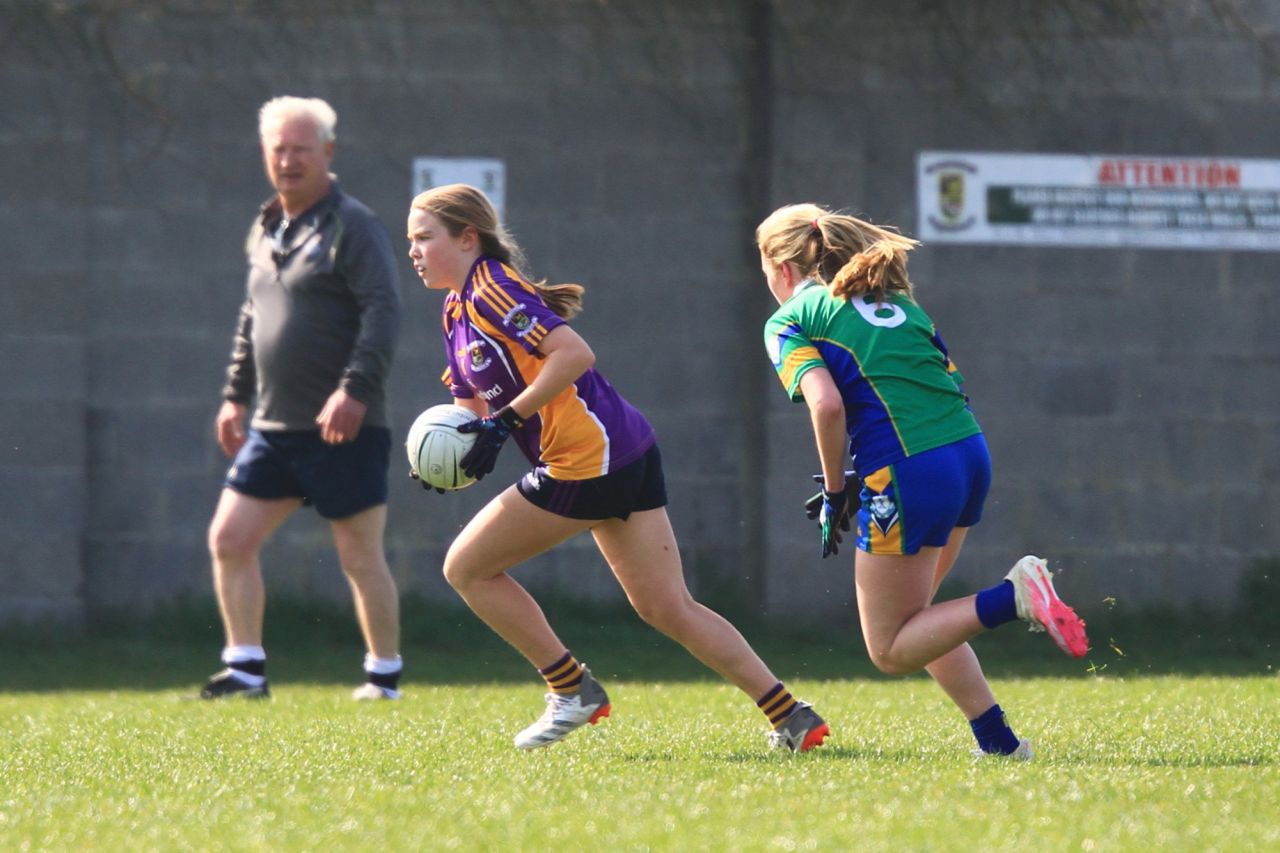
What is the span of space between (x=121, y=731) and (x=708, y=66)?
481cm

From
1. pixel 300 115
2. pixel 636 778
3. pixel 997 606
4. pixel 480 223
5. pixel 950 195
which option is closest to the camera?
pixel 636 778

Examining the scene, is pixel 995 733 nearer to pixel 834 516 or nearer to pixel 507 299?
pixel 834 516

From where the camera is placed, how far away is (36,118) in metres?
8.85

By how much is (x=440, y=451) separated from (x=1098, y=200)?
5.26 metres

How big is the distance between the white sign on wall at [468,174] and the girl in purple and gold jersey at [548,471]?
3761 millimetres

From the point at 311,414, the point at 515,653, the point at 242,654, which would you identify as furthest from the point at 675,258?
the point at 242,654

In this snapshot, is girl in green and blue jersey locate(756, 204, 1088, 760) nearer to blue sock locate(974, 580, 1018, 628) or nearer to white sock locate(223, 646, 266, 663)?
blue sock locate(974, 580, 1018, 628)

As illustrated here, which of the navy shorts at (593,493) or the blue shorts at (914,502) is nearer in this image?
the blue shorts at (914,502)

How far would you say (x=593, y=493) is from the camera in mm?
5129

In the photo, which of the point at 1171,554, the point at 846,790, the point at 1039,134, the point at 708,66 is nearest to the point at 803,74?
the point at 708,66

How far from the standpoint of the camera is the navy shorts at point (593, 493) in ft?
16.8

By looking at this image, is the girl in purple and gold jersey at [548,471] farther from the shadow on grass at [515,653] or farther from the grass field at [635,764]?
the shadow on grass at [515,653]

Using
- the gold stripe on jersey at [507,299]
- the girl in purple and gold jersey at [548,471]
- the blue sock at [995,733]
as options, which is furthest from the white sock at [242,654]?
the blue sock at [995,733]

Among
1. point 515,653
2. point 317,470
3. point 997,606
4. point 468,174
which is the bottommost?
point 515,653
